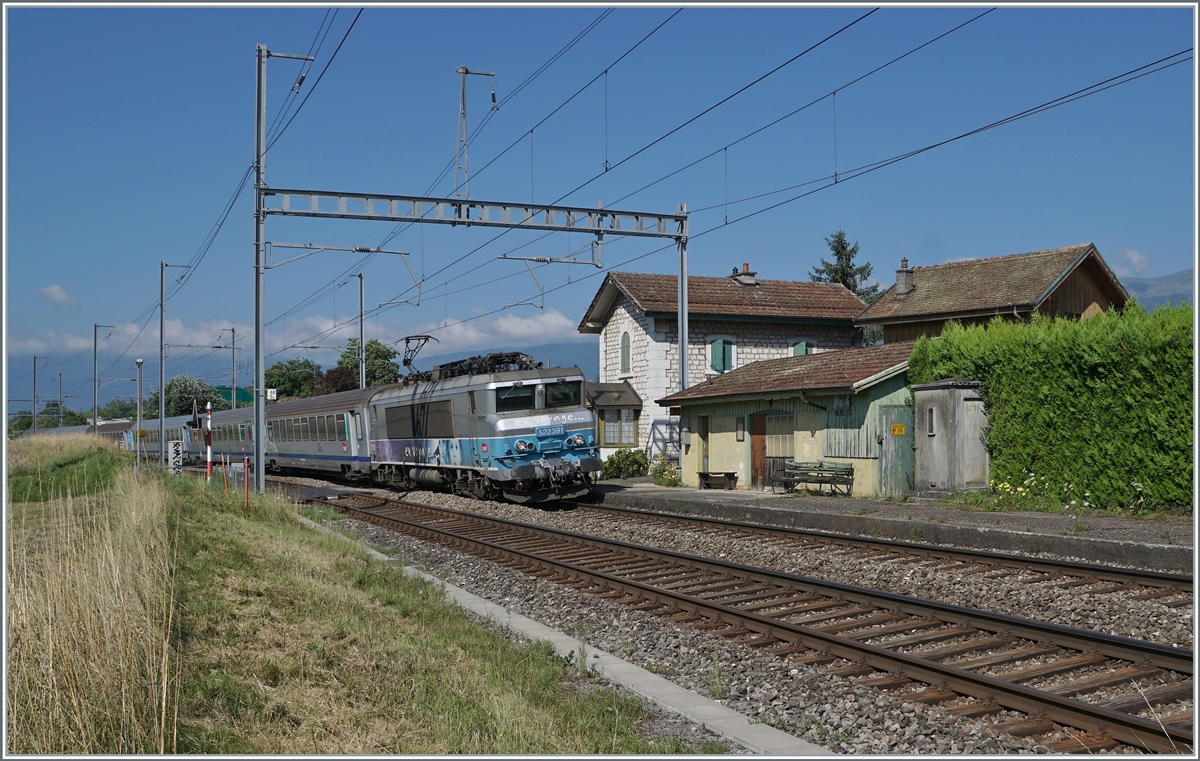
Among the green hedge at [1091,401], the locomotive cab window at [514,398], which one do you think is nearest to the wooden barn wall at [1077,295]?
the green hedge at [1091,401]

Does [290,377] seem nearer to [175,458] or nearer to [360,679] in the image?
[175,458]

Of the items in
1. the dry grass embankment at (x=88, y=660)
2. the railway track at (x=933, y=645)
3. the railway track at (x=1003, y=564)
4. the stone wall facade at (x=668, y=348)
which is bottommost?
the railway track at (x=933, y=645)

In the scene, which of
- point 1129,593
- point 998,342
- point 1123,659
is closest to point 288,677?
point 1123,659

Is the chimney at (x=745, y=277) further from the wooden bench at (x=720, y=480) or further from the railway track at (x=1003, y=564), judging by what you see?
the railway track at (x=1003, y=564)

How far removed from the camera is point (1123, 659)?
24.0ft

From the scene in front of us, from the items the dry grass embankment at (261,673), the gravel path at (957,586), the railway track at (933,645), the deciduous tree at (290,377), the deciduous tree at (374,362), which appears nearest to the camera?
the dry grass embankment at (261,673)

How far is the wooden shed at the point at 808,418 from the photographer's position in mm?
21406

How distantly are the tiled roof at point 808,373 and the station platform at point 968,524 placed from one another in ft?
8.89

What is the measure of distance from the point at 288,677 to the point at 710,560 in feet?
22.4

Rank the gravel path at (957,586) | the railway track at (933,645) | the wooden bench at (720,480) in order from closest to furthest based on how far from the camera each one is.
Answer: the railway track at (933,645)
the gravel path at (957,586)
the wooden bench at (720,480)

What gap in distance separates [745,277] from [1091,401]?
21.1 metres

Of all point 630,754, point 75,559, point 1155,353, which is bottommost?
point 630,754

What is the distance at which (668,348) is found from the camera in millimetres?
34625

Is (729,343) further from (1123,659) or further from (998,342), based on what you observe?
(1123,659)
